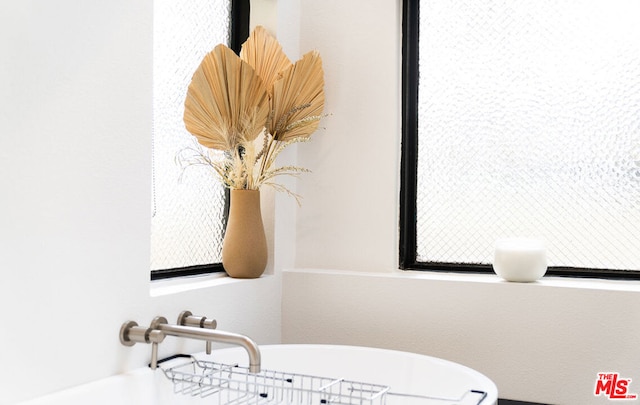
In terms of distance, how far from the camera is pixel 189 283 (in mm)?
2369

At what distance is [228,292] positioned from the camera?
241 centimetres

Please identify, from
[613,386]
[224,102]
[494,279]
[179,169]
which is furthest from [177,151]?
[613,386]

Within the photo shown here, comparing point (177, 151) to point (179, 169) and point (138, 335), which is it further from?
point (138, 335)

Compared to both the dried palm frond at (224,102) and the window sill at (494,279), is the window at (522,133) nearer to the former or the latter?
the window sill at (494,279)

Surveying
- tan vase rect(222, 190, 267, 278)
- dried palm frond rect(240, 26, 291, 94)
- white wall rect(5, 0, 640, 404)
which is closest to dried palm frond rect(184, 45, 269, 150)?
dried palm frond rect(240, 26, 291, 94)

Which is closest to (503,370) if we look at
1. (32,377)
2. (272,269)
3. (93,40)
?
(272,269)

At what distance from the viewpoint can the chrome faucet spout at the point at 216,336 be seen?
1.64 m

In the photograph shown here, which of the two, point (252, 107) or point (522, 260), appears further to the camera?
point (252, 107)

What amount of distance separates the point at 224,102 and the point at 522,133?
1.16 meters

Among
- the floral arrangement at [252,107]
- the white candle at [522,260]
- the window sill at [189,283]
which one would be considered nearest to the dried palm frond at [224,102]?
the floral arrangement at [252,107]

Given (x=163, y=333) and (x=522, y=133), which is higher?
(x=522, y=133)

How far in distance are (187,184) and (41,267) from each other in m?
0.95

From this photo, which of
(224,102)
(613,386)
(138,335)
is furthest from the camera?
(224,102)

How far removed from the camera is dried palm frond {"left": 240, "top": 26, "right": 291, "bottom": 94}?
2637 millimetres
